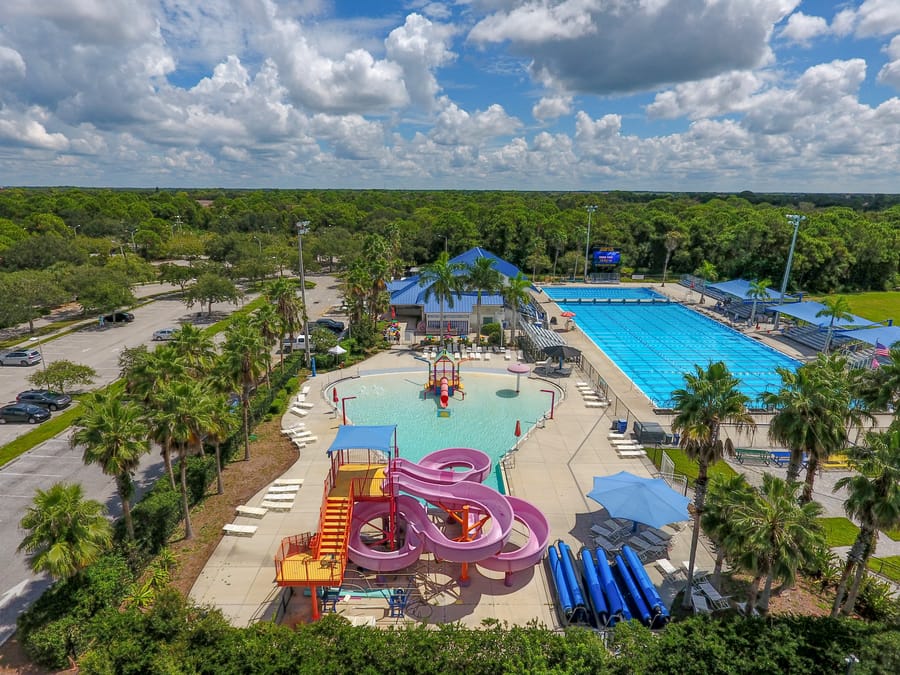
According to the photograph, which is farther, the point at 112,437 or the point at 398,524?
the point at 398,524

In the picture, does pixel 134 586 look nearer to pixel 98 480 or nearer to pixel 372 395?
pixel 98 480

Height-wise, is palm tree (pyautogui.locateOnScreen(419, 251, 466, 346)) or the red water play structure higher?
palm tree (pyautogui.locateOnScreen(419, 251, 466, 346))

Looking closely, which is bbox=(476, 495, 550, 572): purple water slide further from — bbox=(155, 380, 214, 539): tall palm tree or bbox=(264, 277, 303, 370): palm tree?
bbox=(264, 277, 303, 370): palm tree

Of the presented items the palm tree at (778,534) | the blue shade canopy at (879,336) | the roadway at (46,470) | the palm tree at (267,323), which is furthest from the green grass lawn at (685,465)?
the blue shade canopy at (879,336)

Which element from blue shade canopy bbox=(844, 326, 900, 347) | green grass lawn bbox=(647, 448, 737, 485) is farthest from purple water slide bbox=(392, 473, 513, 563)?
blue shade canopy bbox=(844, 326, 900, 347)

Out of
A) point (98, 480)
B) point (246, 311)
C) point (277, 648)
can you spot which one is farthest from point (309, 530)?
point (246, 311)

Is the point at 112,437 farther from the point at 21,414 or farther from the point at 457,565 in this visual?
the point at 21,414

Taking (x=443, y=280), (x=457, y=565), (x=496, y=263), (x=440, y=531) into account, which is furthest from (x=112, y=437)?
(x=496, y=263)
